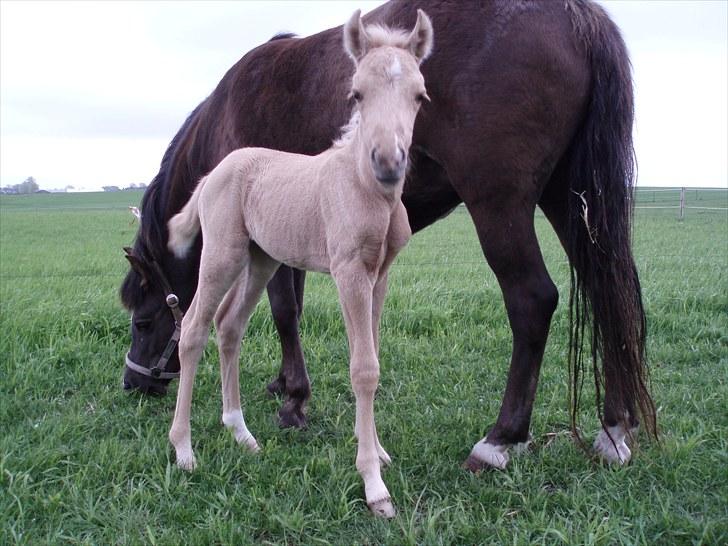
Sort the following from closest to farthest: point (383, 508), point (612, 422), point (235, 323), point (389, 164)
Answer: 1. point (389, 164)
2. point (383, 508)
3. point (612, 422)
4. point (235, 323)

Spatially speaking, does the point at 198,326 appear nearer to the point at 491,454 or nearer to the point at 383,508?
the point at 383,508

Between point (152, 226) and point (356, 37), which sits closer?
point (356, 37)

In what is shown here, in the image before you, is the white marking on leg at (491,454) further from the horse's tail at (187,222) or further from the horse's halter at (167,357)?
the horse's halter at (167,357)

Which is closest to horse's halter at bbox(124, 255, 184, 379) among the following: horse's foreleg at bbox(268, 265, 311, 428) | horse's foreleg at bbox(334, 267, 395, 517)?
horse's foreleg at bbox(268, 265, 311, 428)

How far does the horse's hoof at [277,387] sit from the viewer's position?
4.23 metres

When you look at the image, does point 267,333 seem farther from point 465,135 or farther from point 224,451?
point 465,135

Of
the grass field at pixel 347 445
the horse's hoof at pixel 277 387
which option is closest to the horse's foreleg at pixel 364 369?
the grass field at pixel 347 445

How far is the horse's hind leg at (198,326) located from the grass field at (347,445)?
123mm

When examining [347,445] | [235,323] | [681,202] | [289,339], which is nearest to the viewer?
[347,445]

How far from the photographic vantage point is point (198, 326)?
127 inches

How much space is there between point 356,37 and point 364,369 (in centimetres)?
141

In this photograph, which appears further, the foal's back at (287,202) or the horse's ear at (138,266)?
the horse's ear at (138,266)

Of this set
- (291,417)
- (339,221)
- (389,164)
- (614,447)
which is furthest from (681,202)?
(389,164)

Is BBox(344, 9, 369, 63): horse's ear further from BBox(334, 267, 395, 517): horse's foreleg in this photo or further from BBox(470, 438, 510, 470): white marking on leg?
BBox(470, 438, 510, 470): white marking on leg
